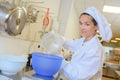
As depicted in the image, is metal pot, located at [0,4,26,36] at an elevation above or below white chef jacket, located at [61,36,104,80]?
above

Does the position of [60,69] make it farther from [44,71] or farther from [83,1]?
[83,1]

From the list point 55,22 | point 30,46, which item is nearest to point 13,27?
point 30,46

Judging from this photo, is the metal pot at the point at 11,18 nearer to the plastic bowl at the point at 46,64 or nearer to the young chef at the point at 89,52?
the plastic bowl at the point at 46,64

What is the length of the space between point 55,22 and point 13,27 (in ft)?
4.36

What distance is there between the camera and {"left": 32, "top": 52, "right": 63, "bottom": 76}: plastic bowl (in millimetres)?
1247

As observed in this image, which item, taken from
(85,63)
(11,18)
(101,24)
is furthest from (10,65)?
(101,24)

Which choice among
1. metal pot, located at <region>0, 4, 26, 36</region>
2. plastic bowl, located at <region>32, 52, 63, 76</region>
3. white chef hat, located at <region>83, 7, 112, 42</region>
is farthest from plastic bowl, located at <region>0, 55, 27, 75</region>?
white chef hat, located at <region>83, 7, 112, 42</region>

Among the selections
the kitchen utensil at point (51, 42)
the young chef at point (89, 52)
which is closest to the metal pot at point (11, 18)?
the kitchen utensil at point (51, 42)

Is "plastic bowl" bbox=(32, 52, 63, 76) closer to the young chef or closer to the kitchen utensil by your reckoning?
the young chef

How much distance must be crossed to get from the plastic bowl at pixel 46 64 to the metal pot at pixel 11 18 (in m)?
0.32

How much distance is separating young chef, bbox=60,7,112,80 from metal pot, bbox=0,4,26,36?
1.61 feet

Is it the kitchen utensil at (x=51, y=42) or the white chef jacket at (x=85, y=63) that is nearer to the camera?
the white chef jacket at (x=85, y=63)

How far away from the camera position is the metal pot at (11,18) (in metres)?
1.36

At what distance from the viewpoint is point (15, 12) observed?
4.67 ft
